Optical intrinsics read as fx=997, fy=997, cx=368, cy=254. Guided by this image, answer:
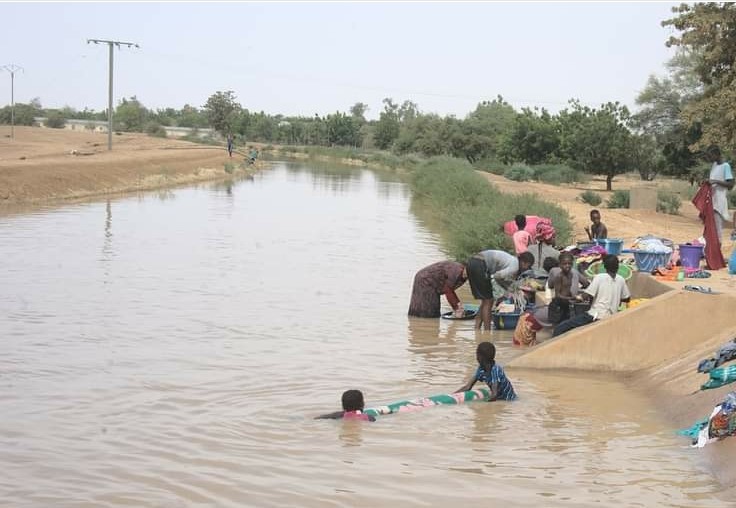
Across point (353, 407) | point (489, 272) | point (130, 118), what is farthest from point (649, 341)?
point (130, 118)

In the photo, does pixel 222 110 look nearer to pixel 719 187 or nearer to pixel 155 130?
pixel 155 130

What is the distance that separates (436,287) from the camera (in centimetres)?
1435

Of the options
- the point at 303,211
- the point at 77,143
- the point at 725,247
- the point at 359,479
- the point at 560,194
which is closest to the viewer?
the point at 359,479

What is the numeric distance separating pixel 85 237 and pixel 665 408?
58.0ft

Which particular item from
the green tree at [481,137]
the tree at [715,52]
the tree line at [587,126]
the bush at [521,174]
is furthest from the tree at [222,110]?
the tree at [715,52]

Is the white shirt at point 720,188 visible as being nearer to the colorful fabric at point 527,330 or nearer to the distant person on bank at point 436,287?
the colorful fabric at point 527,330

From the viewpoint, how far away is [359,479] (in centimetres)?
765

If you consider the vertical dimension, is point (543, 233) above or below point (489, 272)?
above

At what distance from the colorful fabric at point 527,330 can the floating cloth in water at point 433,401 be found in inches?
110

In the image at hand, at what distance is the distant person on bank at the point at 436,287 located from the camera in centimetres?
1394

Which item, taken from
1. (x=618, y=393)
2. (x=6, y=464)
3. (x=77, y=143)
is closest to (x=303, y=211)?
(x=618, y=393)

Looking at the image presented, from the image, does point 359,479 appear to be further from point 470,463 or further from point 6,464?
point 6,464

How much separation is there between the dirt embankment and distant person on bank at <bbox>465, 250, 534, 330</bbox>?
2299cm

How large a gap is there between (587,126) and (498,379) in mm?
40277
